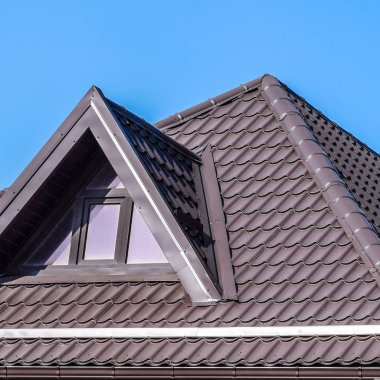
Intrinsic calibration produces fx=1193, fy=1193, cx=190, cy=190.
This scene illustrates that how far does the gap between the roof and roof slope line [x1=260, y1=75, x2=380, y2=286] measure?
0.01 metres

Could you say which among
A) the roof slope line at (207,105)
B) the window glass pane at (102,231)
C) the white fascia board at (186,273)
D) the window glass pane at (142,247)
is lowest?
the white fascia board at (186,273)

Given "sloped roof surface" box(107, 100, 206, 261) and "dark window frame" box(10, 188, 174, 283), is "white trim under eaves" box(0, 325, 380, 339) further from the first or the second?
"sloped roof surface" box(107, 100, 206, 261)

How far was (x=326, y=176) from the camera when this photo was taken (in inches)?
455

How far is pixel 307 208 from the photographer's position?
1123cm

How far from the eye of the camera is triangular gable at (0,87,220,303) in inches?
413

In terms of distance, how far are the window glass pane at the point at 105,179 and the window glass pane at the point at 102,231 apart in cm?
23

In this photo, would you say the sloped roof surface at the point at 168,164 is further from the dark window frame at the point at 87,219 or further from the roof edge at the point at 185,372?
the roof edge at the point at 185,372

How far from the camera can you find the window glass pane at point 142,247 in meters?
11.0

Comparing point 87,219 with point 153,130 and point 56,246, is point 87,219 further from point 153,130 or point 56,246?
point 153,130

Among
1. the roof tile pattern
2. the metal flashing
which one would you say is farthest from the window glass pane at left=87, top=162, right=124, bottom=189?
the roof tile pattern

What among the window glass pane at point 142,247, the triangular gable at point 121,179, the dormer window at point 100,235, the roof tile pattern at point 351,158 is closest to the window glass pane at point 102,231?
the dormer window at point 100,235

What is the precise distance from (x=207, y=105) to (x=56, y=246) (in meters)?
3.09

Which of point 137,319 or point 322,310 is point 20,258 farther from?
point 322,310

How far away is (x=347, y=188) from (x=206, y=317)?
2127mm
